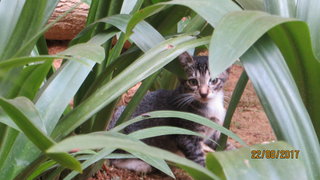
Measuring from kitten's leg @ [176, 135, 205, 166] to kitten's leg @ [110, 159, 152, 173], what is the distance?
0.84 ft

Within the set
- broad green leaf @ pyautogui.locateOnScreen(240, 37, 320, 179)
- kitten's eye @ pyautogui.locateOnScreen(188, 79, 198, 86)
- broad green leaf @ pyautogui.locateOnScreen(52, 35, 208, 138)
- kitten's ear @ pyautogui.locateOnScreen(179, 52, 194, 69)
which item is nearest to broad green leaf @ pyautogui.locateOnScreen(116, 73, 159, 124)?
kitten's ear @ pyautogui.locateOnScreen(179, 52, 194, 69)

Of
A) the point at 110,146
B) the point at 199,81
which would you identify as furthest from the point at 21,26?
the point at 199,81

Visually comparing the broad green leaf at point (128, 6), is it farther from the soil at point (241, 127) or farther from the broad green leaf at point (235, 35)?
the broad green leaf at point (235, 35)

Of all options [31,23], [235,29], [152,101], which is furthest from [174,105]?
[235,29]

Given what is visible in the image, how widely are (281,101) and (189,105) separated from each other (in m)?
1.57

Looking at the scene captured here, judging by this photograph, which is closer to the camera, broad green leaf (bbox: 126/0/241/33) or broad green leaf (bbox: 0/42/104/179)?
broad green leaf (bbox: 126/0/241/33)

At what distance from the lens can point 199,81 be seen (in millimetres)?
2395

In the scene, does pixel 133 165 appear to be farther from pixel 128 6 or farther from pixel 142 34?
pixel 142 34

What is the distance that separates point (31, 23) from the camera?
1379mm

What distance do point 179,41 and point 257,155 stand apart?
0.50m

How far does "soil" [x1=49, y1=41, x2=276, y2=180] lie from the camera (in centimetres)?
224

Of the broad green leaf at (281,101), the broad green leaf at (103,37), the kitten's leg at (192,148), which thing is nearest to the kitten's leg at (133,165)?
the kitten's leg at (192,148)

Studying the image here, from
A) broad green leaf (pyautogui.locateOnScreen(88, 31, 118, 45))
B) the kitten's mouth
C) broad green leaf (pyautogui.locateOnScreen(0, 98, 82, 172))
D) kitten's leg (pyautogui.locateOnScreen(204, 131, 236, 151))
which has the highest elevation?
broad green leaf (pyautogui.locateOnScreen(88, 31, 118, 45))

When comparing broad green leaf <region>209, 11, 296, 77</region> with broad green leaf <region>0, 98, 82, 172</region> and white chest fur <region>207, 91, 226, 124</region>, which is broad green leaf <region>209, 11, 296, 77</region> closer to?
broad green leaf <region>0, 98, 82, 172</region>
